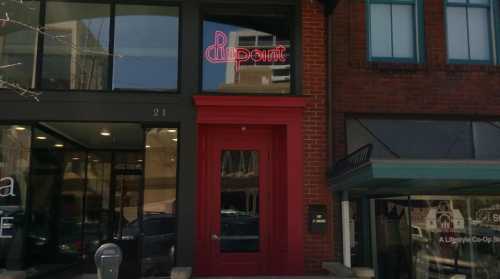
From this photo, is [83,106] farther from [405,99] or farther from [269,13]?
[405,99]

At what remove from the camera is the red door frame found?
8547 mm

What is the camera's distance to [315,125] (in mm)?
8891

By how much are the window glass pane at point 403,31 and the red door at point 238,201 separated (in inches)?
103

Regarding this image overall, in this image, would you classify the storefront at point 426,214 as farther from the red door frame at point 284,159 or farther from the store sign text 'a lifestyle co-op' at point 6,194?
the store sign text 'a lifestyle co-op' at point 6,194

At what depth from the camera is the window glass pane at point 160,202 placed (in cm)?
848

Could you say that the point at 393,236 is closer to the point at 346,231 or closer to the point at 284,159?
the point at 346,231

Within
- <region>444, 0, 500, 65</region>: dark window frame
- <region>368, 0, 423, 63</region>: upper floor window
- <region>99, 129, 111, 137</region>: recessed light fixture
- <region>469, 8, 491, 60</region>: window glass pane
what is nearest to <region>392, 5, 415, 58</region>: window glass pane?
<region>368, 0, 423, 63</region>: upper floor window

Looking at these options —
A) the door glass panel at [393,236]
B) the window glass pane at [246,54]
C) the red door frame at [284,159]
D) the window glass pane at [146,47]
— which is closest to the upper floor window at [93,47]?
the window glass pane at [146,47]

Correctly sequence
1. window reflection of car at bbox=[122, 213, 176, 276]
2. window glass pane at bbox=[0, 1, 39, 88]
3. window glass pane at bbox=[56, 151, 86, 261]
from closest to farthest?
window reflection of car at bbox=[122, 213, 176, 276]
window glass pane at bbox=[0, 1, 39, 88]
window glass pane at bbox=[56, 151, 86, 261]

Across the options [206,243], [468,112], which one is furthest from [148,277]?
[468,112]

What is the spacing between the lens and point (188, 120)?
343 inches

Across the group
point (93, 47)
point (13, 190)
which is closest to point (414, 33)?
point (93, 47)

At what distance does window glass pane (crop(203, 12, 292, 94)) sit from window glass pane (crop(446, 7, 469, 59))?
9.02ft

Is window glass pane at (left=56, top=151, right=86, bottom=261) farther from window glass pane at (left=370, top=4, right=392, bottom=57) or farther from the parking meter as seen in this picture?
window glass pane at (left=370, top=4, right=392, bottom=57)
